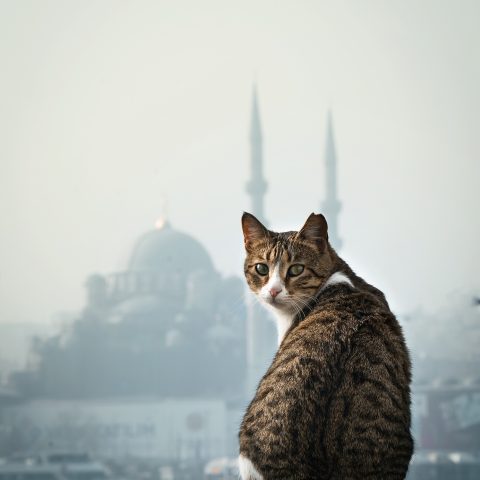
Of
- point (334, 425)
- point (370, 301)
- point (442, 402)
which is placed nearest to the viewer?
point (334, 425)

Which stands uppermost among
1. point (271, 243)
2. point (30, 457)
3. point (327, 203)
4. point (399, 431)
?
point (327, 203)

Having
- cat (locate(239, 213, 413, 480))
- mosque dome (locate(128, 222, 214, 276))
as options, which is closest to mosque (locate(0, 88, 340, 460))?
mosque dome (locate(128, 222, 214, 276))

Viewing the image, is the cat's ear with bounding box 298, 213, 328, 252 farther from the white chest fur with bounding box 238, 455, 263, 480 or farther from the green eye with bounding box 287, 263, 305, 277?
the white chest fur with bounding box 238, 455, 263, 480

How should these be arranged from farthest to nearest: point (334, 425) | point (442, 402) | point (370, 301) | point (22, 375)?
point (22, 375)
point (442, 402)
point (370, 301)
point (334, 425)

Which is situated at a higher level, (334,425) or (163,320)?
(163,320)

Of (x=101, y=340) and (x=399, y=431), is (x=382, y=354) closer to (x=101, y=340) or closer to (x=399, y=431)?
(x=399, y=431)

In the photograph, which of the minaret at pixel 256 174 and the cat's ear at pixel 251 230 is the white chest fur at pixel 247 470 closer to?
the cat's ear at pixel 251 230

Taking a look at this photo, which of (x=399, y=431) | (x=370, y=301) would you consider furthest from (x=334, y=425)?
(x=370, y=301)
